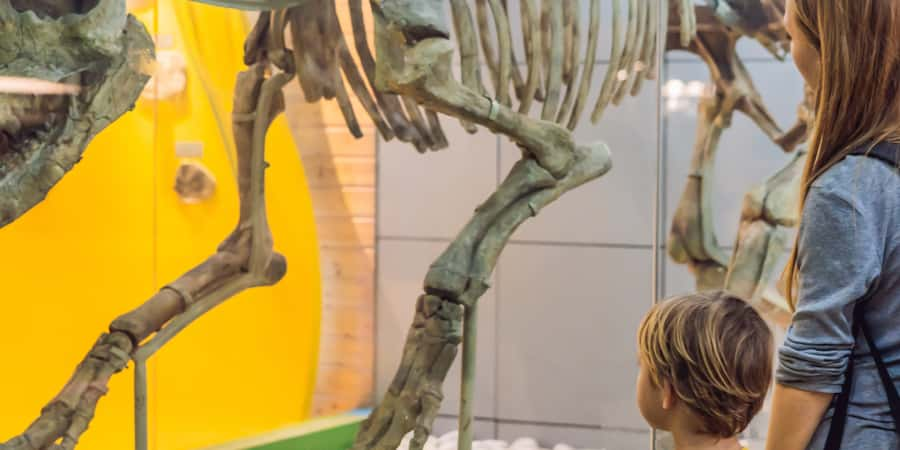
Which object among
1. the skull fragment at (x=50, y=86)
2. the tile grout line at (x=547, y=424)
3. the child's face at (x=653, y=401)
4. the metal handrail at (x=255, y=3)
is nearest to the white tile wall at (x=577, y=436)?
the tile grout line at (x=547, y=424)

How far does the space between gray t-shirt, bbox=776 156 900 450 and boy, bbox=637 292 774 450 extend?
7.3 inches

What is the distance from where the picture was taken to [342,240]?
4441 mm

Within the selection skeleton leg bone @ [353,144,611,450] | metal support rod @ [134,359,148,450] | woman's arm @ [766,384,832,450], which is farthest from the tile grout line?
woman's arm @ [766,384,832,450]

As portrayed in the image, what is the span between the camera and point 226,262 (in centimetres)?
303

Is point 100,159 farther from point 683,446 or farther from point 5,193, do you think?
point 683,446

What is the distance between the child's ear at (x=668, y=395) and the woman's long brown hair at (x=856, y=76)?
330 mm

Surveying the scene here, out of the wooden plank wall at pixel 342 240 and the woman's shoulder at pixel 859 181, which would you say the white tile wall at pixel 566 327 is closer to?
the wooden plank wall at pixel 342 240

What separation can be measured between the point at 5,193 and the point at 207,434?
200 centimetres

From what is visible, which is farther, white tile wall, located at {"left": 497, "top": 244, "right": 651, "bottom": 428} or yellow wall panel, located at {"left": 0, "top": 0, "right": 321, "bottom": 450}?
white tile wall, located at {"left": 497, "top": 244, "right": 651, "bottom": 428}

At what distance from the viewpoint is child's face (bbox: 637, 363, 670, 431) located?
4.57 feet

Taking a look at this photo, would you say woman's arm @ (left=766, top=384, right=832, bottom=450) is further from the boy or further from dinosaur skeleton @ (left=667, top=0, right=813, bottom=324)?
dinosaur skeleton @ (left=667, top=0, right=813, bottom=324)

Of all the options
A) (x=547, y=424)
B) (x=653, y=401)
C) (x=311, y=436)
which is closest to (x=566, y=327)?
(x=547, y=424)

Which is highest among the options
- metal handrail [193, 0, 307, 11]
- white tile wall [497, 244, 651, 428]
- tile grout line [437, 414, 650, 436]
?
metal handrail [193, 0, 307, 11]

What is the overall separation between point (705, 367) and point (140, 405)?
2.00 m
